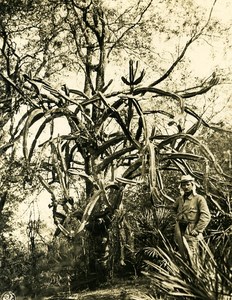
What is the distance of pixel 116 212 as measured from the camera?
9977 mm

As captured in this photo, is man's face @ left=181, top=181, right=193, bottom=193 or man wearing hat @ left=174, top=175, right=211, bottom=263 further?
man's face @ left=181, top=181, right=193, bottom=193

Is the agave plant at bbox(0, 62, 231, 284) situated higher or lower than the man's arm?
higher

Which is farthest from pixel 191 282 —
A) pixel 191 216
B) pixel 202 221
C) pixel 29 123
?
pixel 29 123

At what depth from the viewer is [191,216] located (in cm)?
733

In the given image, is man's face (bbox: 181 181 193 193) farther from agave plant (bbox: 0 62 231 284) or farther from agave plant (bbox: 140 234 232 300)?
agave plant (bbox: 140 234 232 300)

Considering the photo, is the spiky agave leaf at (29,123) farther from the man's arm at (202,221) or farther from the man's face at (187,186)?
the man's arm at (202,221)

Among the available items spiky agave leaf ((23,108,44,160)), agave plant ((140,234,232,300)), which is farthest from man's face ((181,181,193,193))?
spiky agave leaf ((23,108,44,160))

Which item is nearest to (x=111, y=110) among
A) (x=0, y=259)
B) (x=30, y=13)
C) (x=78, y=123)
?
(x=78, y=123)

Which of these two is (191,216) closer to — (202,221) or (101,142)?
(202,221)

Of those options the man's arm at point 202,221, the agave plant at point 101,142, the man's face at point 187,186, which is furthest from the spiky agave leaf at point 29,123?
the man's arm at point 202,221

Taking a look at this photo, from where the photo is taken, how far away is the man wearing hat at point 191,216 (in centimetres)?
711

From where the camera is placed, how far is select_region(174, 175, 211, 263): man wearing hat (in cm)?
711

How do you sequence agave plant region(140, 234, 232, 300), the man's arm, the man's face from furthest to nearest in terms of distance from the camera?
the man's face, the man's arm, agave plant region(140, 234, 232, 300)

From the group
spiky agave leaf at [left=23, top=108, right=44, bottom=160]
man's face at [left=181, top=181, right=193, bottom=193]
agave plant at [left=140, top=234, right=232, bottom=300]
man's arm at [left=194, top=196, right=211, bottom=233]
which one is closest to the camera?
agave plant at [left=140, top=234, right=232, bottom=300]
